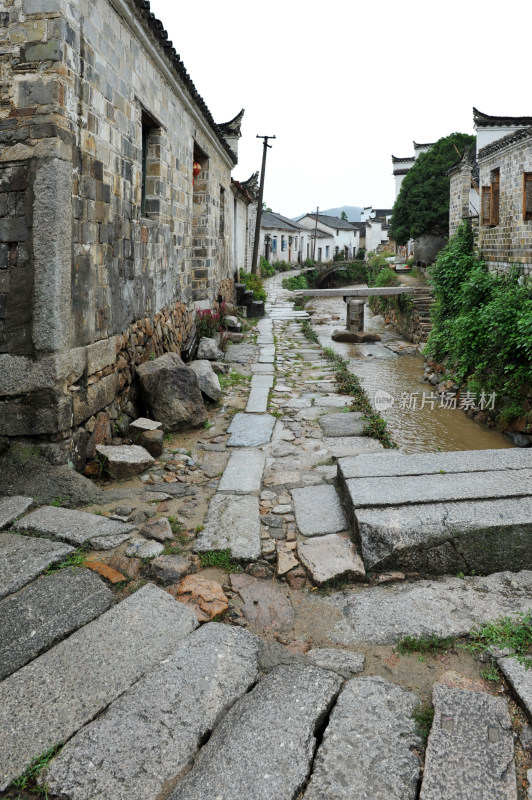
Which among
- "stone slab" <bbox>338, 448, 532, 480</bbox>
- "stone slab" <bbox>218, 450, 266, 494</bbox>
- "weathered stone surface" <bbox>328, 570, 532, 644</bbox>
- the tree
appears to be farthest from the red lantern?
the tree

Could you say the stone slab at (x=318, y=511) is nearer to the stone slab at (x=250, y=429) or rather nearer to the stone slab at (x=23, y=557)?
the stone slab at (x=250, y=429)

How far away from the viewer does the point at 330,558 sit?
3301 mm

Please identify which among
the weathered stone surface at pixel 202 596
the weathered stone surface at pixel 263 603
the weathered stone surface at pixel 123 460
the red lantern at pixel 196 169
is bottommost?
the weathered stone surface at pixel 263 603

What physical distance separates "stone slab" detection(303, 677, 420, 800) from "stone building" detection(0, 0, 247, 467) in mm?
2681

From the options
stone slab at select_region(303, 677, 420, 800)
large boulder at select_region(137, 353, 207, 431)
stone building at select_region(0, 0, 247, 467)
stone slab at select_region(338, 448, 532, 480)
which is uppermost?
stone building at select_region(0, 0, 247, 467)

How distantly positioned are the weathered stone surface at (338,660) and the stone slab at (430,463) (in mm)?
1469

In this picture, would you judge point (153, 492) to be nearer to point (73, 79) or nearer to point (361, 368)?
point (73, 79)

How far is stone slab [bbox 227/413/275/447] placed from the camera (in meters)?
5.46

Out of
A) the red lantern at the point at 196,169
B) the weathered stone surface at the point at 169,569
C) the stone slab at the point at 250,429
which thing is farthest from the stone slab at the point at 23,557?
the red lantern at the point at 196,169

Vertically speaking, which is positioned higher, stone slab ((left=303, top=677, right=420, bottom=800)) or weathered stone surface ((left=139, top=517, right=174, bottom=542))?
weathered stone surface ((left=139, top=517, right=174, bottom=542))

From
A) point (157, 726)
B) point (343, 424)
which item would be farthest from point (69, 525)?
point (343, 424)

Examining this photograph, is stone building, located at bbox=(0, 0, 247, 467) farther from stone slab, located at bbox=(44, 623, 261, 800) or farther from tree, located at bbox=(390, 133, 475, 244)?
tree, located at bbox=(390, 133, 475, 244)

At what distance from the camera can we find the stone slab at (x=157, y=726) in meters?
1.81

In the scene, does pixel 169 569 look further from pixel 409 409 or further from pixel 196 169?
pixel 196 169
